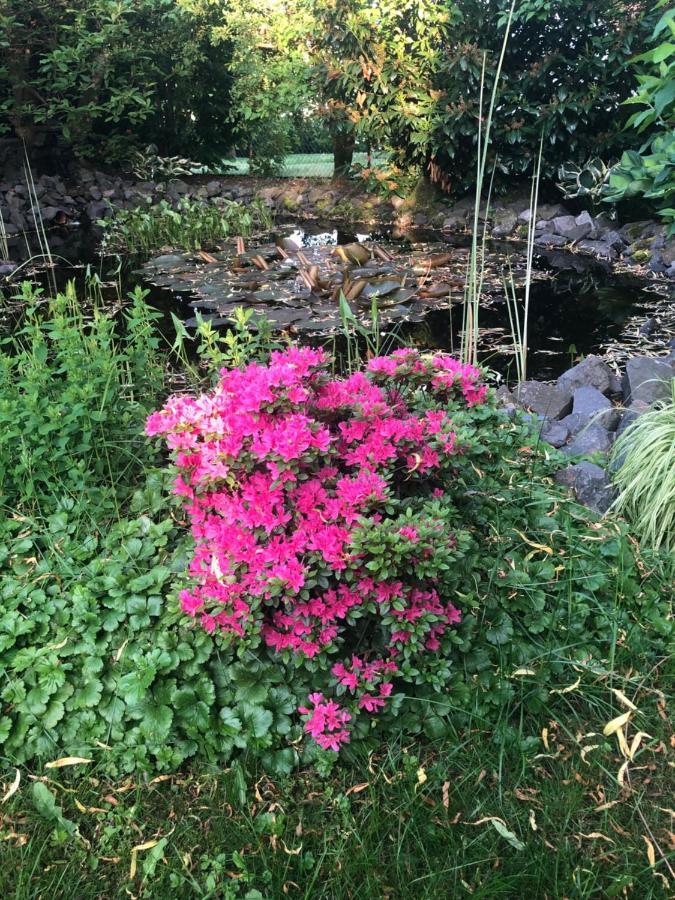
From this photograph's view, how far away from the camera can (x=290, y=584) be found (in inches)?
61.1

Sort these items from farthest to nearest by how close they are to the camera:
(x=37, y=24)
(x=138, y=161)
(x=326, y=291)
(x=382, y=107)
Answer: (x=138, y=161) → (x=382, y=107) → (x=37, y=24) → (x=326, y=291)

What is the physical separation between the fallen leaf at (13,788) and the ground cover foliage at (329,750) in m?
0.01

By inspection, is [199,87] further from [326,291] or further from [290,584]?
[290,584]

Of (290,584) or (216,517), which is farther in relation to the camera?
(216,517)

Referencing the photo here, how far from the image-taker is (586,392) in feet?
11.0

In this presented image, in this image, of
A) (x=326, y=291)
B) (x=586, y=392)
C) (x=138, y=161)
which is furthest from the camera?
(x=138, y=161)

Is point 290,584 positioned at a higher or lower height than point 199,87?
lower

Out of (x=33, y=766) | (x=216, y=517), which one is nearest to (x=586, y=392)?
(x=216, y=517)

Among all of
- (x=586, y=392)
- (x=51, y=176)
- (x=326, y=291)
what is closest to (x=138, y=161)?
(x=51, y=176)

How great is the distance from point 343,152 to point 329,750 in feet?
33.5

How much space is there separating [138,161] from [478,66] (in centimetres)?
523

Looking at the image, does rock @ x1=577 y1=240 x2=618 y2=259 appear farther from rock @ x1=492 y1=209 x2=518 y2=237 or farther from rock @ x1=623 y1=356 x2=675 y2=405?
rock @ x1=623 y1=356 x2=675 y2=405

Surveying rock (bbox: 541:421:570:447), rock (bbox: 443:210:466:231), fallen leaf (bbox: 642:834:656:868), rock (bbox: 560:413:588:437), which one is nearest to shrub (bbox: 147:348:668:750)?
fallen leaf (bbox: 642:834:656:868)

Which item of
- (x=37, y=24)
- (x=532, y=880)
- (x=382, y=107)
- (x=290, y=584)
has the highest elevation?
(x=37, y=24)
